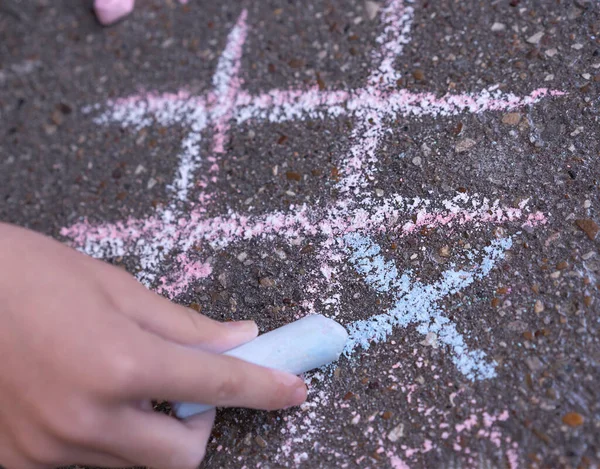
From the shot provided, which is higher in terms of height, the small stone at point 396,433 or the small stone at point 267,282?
the small stone at point 267,282

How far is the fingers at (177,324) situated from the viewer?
799 mm

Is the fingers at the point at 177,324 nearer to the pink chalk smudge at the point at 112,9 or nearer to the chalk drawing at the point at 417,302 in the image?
the chalk drawing at the point at 417,302

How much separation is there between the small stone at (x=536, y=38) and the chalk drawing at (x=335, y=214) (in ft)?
0.43

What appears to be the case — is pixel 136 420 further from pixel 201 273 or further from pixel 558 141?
pixel 558 141

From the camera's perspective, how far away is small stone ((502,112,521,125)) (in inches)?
41.8

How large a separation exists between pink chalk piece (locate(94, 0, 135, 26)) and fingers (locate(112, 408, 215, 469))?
3.85 feet

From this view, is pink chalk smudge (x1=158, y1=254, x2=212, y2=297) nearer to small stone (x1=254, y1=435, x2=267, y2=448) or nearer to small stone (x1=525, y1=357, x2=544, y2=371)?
small stone (x1=254, y1=435, x2=267, y2=448)

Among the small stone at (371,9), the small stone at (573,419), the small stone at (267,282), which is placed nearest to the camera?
the small stone at (573,419)

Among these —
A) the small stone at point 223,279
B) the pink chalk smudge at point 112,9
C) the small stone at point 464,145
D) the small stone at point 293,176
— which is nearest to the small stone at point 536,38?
the small stone at point 464,145

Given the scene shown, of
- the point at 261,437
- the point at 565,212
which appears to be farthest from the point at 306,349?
the point at 565,212

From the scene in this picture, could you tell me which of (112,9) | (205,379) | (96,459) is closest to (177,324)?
(205,379)

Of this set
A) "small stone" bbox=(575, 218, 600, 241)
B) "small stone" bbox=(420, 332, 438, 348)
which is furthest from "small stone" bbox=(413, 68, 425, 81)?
"small stone" bbox=(420, 332, 438, 348)

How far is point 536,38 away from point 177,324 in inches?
36.0

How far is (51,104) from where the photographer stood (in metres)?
1.47
